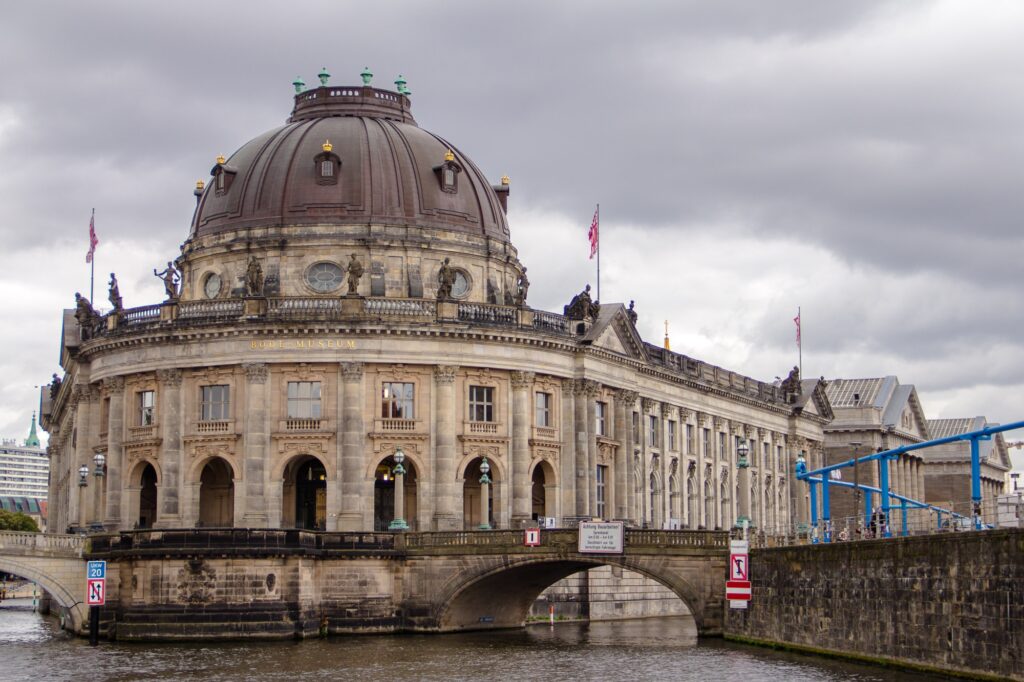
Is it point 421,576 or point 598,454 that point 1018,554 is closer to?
point 421,576

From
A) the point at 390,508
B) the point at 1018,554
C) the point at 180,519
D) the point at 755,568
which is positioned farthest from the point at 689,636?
the point at 1018,554

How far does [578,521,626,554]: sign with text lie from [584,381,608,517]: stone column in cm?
1891

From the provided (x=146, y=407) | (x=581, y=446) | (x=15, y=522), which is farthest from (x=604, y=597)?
(x=15, y=522)

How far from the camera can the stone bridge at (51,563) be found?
71.9 metres

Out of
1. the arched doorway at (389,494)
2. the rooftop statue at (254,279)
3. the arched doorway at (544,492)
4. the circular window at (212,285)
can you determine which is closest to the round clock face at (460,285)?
the arched doorway at (544,492)

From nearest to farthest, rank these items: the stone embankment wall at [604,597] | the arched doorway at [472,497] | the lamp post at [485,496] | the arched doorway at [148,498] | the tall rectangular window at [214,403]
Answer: the lamp post at [485,496] < the tall rectangular window at [214,403] < the arched doorway at [472,497] < the arched doorway at [148,498] < the stone embankment wall at [604,597]

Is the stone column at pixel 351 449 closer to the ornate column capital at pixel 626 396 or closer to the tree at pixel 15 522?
the ornate column capital at pixel 626 396

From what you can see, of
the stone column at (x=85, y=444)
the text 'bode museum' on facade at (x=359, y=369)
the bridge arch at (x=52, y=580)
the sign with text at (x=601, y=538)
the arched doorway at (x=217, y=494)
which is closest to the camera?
the sign with text at (x=601, y=538)

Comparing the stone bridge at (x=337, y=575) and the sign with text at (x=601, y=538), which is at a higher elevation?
the sign with text at (x=601, y=538)

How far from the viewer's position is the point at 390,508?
86312 mm

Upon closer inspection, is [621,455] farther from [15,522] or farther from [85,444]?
[15,522]

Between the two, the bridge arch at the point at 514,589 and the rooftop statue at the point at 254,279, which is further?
the rooftop statue at the point at 254,279

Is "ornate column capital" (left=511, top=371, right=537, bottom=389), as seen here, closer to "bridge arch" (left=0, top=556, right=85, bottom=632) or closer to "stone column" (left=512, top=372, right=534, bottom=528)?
"stone column" (left=512, top=372, right=534, bottom=528)

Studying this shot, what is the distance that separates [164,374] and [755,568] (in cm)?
3331
